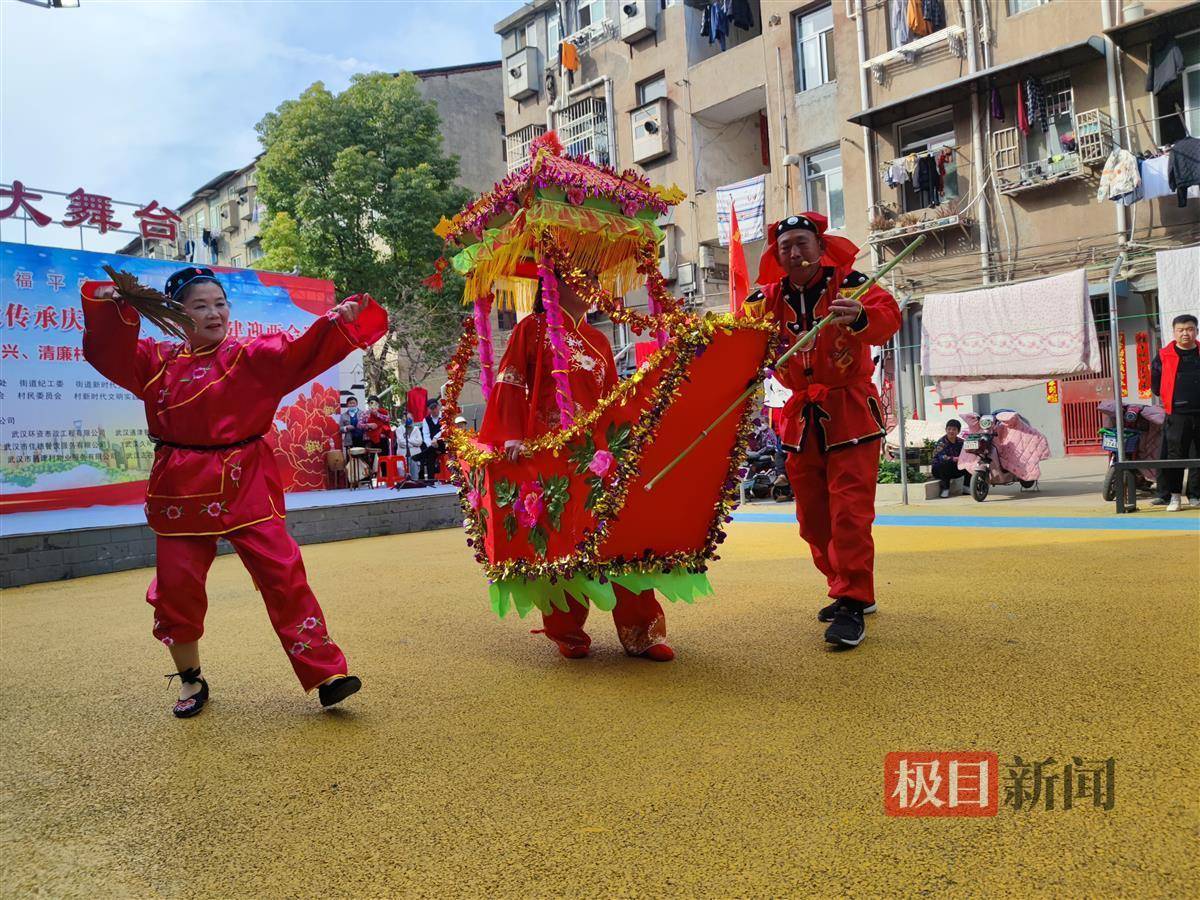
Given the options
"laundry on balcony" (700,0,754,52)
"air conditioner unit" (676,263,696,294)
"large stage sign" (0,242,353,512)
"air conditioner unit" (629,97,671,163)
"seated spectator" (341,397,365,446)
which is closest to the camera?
"large stage sign" (0,242,353,512)

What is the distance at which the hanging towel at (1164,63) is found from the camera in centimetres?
1135

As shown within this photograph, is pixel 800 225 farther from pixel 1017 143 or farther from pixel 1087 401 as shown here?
pixel 1017 143

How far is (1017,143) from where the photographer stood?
1312 centimetres

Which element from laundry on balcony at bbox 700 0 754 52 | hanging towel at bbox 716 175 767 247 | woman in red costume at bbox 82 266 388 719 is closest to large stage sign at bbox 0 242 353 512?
woman in red costume at bbox 82 266 388 719

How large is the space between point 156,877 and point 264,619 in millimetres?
2983

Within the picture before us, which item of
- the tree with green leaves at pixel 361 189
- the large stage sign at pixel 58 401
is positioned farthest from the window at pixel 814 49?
the large stage sign at pixel 58 401

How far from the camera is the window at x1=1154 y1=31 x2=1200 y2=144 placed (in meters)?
11.6

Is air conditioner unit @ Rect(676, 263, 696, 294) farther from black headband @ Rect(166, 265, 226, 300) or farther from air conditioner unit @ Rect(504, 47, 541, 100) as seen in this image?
black headband @ Rect(166, 265, 226, 300)

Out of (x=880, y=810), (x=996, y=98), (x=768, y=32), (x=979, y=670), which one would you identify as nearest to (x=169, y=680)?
(x=880, y=810)

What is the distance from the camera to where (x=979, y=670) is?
2.84 meters

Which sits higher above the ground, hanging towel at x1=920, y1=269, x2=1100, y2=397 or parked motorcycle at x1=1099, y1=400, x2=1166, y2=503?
hanging towel at x1=920, y1=269, x2=1100, y2=397

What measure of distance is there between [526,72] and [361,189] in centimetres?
603

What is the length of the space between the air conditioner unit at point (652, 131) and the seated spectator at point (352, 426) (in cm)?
914

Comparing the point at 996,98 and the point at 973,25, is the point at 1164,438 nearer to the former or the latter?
the point at 996,98
